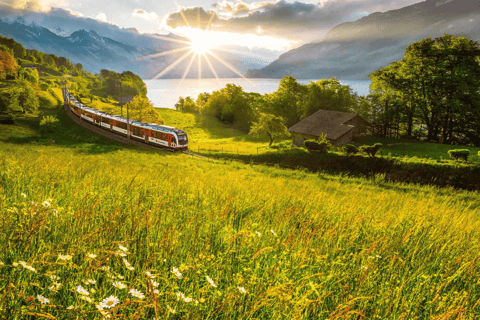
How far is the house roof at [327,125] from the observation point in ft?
158

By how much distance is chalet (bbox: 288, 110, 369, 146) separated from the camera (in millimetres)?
47991

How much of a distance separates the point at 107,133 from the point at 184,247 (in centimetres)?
4621

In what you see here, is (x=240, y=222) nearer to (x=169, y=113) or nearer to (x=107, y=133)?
(x=107, y=133)

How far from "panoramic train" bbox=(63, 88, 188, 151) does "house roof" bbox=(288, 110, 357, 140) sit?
2840 cm

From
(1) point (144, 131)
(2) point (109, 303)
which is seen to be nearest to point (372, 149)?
(2) point (109, 303)

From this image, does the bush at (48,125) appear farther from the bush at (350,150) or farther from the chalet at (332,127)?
the bush at (350,150)

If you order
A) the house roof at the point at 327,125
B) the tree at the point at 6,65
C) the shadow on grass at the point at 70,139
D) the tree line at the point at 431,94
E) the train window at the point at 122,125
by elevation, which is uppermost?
the tree at the point at 6,65

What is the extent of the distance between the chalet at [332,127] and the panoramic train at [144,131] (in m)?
28.3

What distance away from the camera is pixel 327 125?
50875 mm

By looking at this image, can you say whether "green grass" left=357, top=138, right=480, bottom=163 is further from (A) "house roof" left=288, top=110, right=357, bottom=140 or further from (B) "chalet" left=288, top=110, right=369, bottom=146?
(A) "house roof" left=288, top=110, right=357, bottom=140

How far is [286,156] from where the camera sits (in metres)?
30.7

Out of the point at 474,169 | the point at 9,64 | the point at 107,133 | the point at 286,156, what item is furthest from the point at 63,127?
the point at 9,64

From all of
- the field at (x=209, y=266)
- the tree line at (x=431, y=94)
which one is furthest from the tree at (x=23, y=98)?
the field at (x=209, y=266)

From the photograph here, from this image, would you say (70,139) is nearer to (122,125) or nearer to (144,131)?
(122,125)
